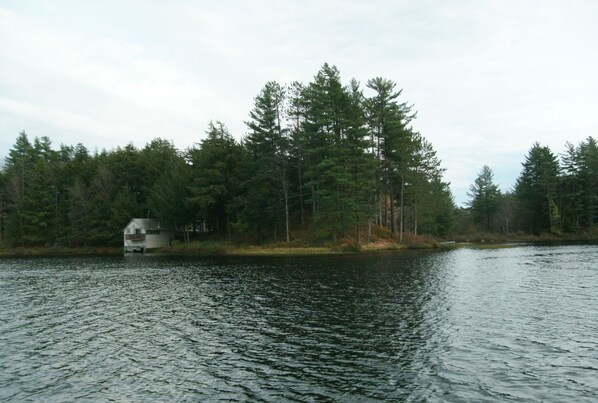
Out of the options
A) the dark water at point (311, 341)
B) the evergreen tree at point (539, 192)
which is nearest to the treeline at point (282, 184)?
the evergreen tree at point (539, 192)

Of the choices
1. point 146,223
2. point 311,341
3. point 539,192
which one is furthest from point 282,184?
point 539,192

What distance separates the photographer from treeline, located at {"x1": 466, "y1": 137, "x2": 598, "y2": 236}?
90.5 meters

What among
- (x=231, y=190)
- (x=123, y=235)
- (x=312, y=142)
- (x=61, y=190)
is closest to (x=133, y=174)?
(x=123, y=235)

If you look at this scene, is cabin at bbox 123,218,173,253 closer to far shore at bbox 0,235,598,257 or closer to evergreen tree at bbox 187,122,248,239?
far shore at bbox 0,235,598,257

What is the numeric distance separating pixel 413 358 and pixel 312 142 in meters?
54.5

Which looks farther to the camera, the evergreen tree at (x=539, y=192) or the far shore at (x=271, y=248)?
the evergreen tree at (x=539, y=192)

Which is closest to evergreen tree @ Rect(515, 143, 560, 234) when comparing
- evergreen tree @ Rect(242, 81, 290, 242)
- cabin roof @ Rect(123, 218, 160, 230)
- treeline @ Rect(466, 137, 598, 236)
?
treeline @ Rect(466, 137, 598, 236)

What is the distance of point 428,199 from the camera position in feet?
234

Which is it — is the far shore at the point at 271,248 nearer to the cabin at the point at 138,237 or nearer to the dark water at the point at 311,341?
the cabin at the point at 138,237

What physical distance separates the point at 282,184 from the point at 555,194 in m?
67.3

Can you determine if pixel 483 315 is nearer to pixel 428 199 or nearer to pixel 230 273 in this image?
pixel 230 273

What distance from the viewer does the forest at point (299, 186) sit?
63.3 metres

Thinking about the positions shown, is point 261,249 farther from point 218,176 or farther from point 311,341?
point 311,341

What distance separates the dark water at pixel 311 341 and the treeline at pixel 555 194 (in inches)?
2778
